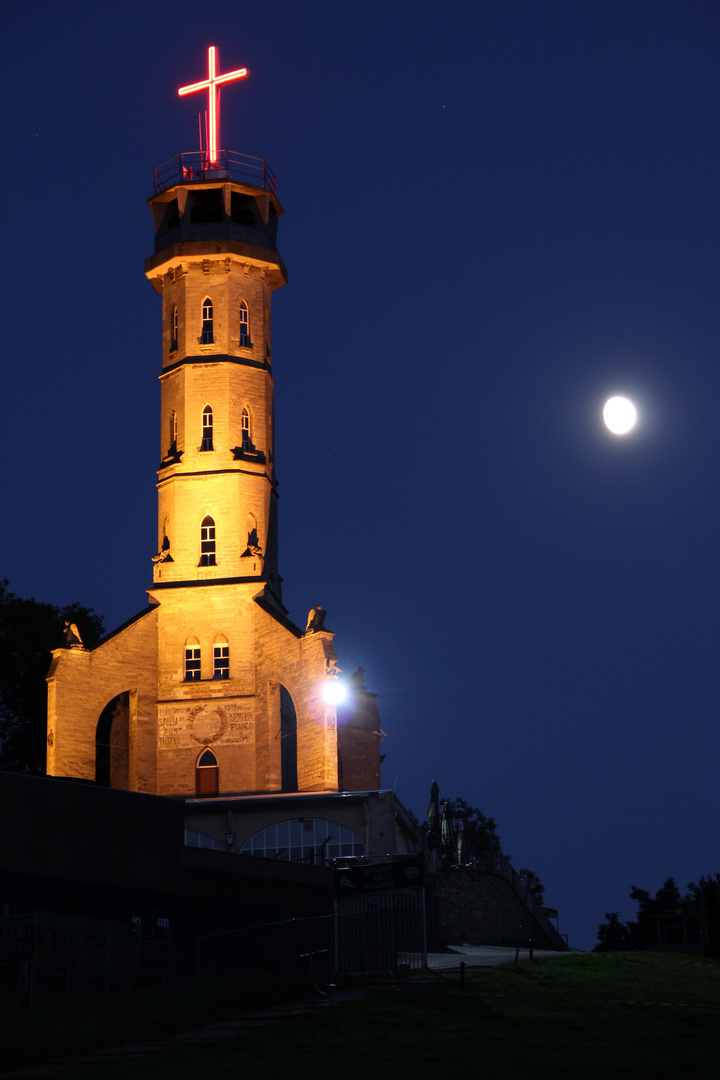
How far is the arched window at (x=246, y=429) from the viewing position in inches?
2501

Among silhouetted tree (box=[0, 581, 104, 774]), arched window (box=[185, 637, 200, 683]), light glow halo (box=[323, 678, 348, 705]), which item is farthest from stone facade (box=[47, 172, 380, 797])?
silhouetted tree (box=[0, 581, 104, 774])

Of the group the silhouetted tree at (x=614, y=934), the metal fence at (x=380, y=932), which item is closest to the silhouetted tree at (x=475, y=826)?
the silhouetted tree at (x=614, y=934)

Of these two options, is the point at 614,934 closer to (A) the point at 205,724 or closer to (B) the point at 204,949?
(A) the point at 205,724

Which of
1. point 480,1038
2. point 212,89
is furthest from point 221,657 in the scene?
point 480,1038

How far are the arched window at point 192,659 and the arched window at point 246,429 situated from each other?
334 inches

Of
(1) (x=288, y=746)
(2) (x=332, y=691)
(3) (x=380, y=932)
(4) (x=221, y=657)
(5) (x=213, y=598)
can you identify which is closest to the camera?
(3) (x=380, y=932)

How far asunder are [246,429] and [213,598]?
24.8ft

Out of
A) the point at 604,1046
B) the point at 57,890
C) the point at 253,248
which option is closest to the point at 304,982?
the point at 604,1046

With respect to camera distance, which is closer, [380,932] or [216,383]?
[380,932]

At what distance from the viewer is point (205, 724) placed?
5966cm

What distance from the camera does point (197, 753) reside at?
5944 cm

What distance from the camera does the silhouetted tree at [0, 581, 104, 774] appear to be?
71375 mm

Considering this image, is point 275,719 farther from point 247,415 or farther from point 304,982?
point 304,982

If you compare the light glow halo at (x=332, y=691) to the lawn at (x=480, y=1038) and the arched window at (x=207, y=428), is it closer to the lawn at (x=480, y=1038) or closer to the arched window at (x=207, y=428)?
the arched window at (x=207, y=428)
